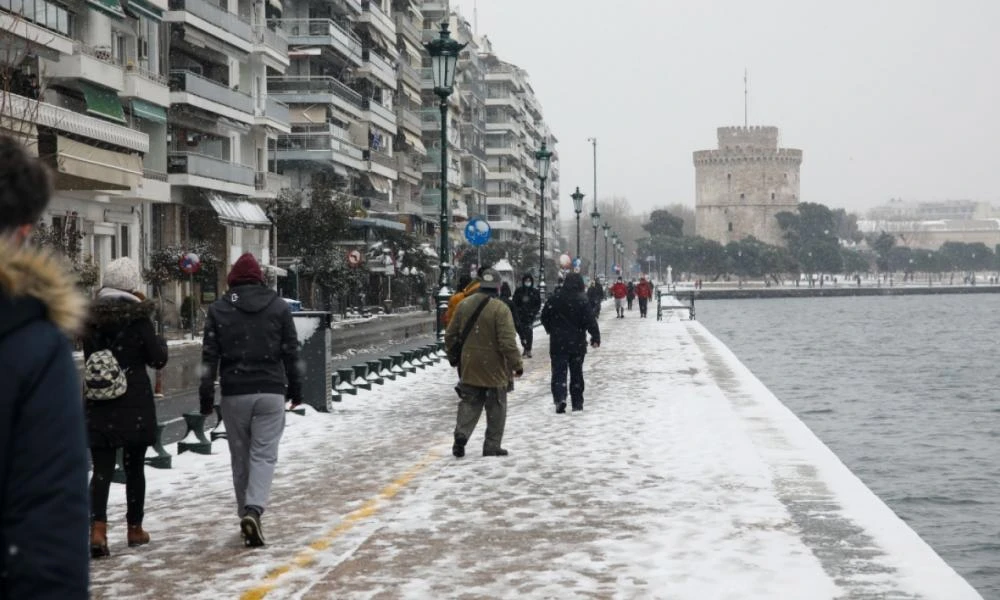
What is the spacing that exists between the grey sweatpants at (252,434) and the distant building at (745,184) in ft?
500

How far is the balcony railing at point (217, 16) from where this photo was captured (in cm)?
4347

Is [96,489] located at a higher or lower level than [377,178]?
lower

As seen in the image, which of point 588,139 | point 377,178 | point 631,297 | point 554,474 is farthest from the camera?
point 588,139

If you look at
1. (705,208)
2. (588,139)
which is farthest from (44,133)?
(705,208)

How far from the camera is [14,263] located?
8.73ft

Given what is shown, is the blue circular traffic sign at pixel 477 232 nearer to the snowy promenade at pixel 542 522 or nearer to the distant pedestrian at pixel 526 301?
the distant pedestrian at pixel 526 301

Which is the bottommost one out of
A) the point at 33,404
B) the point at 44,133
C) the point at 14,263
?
the point at 33,404

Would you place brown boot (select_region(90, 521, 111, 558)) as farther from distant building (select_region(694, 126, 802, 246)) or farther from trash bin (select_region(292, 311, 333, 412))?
distant building (select_region(694, 126, 802, 246))

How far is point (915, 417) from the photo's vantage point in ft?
81.8

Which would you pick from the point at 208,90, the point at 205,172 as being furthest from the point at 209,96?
the point at 205,172

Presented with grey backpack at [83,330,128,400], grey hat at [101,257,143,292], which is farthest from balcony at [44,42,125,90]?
grey backpack at [83,330,128,400]

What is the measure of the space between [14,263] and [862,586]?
476 centimetres

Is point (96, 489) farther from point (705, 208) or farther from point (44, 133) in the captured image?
point (705, 208)

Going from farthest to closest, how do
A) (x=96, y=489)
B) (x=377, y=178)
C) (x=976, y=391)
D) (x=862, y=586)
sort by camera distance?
(x=377, y=178) → (x=976, y=391) → (x=96, y=489) → (x=862, y=586)
